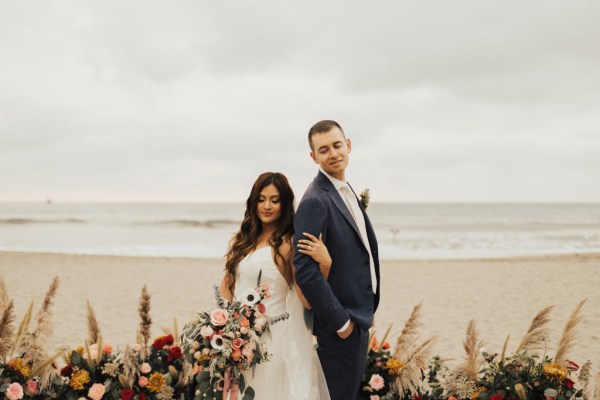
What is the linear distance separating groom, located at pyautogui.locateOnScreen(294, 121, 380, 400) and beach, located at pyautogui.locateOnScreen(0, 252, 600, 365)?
15.6 ft

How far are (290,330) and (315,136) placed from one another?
125cm

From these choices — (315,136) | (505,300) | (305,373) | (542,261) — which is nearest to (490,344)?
(505,300)

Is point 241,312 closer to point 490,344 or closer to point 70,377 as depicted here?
point 70,377

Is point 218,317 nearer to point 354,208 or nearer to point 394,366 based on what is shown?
point 354,208

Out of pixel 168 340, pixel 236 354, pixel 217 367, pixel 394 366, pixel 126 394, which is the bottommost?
pixel 126 394

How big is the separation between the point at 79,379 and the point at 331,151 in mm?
2543

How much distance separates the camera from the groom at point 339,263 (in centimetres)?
279

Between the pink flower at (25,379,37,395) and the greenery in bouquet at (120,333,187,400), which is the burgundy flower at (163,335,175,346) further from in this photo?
the pink flower at (25,379,37,395)

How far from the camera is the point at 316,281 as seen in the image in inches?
103

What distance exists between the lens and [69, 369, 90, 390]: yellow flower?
11.5ft

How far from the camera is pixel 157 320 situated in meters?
9.21

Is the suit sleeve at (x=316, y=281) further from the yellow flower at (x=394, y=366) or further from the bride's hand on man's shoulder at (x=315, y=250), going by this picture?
the yellow flower at (x=394, y=366)

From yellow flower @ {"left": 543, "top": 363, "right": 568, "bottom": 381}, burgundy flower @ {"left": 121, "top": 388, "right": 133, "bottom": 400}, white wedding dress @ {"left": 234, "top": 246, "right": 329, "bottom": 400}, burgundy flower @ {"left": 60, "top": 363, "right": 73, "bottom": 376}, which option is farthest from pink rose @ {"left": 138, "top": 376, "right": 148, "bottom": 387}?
yellow flower @ {"left": 543, "top": 363, "right": 568, "bottom": 381}

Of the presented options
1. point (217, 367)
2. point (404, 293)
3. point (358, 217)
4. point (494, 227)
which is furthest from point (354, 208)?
point (494, 227)
